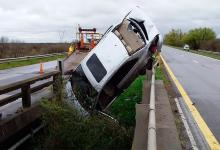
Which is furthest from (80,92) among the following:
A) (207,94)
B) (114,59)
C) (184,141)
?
(207,94)

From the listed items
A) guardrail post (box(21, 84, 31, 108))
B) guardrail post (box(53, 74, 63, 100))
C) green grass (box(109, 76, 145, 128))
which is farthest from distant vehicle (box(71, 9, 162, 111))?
guardrail post (box(21, 84, 31, 108))

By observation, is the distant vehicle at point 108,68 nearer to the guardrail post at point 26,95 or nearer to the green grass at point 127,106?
the green grass at point 127,106

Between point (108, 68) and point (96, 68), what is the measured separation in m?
0.32

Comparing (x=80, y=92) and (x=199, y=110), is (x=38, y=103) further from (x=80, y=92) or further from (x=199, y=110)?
(x=199, y=110)

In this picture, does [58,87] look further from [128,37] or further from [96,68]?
[128,37]

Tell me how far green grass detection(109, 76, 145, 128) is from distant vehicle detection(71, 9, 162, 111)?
75cm

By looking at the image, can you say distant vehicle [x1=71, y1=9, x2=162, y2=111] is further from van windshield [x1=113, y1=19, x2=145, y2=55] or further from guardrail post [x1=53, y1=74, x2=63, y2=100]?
guardrail post [x1=53, y1=74, x2=63, y2=100]

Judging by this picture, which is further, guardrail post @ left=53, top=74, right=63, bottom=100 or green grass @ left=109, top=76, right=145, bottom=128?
green grass @ left=109, top=76, right=145, bottom=128

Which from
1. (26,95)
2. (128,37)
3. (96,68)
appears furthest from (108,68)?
(26,95)

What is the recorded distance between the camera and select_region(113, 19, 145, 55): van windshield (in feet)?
35.2

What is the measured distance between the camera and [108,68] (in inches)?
391

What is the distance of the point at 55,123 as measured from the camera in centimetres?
891

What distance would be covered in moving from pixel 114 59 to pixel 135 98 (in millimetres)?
3638

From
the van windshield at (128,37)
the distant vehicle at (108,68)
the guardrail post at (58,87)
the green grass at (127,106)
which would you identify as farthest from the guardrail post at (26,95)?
the van windshield at (128,37)
